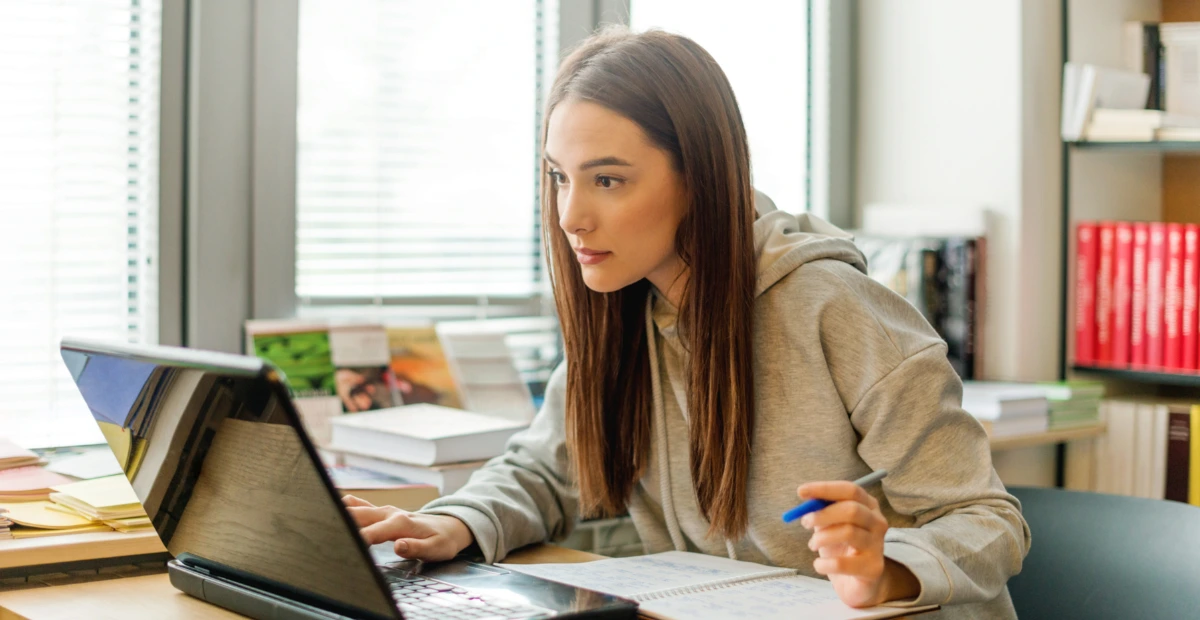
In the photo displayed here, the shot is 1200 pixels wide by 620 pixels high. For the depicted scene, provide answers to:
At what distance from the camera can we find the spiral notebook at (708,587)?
966 millimetres

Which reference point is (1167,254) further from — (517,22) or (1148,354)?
(517,22)

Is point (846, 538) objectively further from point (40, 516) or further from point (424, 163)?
point (424, 163)

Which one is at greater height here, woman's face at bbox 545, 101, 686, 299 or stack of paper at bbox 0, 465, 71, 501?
woman's face at bbox 545, 101, 686, 299

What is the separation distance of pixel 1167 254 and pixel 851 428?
136cm

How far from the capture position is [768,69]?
259 centimetres

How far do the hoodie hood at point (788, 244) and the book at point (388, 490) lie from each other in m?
0.53

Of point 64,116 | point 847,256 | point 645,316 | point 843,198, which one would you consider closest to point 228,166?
point 64,116

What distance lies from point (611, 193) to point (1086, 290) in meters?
1.54

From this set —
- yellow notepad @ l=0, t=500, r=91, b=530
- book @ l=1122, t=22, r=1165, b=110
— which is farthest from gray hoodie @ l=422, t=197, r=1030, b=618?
book @ l=1122, t=22, r=1165, b=110

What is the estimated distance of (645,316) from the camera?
143 centimetres

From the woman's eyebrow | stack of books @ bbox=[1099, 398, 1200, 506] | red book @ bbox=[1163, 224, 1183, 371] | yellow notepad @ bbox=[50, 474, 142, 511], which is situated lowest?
stack of books @ bbox=[1099, 398, 1200, 506]

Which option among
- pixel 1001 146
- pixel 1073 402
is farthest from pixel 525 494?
pixel 1001 146

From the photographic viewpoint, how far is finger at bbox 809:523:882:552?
955 millimetres

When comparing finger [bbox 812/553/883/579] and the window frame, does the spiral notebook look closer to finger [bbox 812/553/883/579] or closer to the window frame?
finger [bbox 812/553/883/579]
